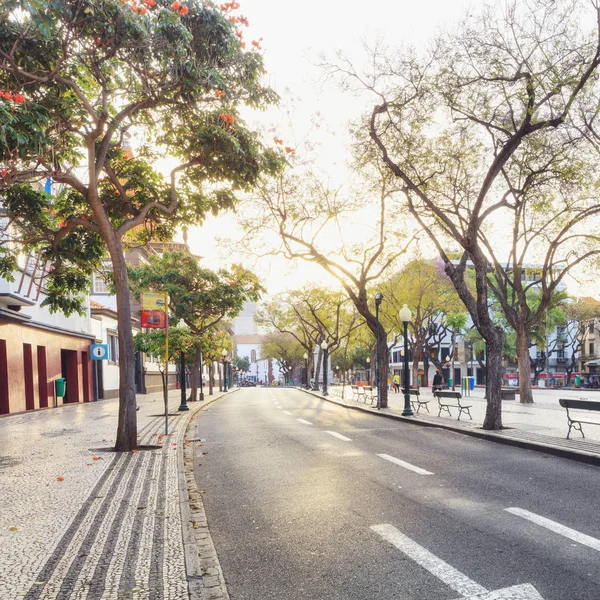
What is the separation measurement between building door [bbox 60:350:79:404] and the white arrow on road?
30.3 metres

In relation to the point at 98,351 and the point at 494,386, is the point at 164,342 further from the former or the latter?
the point at 98,351

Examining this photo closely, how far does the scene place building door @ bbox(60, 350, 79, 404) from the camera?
1273 inches

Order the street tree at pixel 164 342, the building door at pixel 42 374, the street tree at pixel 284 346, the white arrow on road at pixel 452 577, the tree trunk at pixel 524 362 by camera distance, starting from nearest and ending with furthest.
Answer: the white arrow on road at pixel 452 577
the street tree at pixel 164 342
the tree trunk at pixel 524 362
the building door at pixel 42 374
the street tree at pixel 284 346

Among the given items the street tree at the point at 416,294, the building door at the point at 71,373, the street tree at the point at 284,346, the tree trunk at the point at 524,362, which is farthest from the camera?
the street tree at the point at 284,346

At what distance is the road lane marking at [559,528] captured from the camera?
511 cm

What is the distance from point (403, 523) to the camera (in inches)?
229

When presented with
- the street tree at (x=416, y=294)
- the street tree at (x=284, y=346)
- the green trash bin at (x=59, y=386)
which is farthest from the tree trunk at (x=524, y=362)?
the street tree at (x=284, y=346)

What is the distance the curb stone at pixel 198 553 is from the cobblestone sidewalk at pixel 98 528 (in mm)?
14

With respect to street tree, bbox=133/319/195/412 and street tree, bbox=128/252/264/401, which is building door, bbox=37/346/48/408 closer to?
street tree, bbox=128/252/264/401

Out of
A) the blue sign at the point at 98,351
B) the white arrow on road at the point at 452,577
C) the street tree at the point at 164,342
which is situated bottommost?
the white arrow on road at the point at 452,577

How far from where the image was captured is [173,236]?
14016 mm

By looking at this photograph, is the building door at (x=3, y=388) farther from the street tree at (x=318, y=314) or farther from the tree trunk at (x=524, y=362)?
the street tree at (x=318, y=314)

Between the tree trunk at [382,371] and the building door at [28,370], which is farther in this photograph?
the building door at [28,370]

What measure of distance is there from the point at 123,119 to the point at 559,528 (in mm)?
10275
